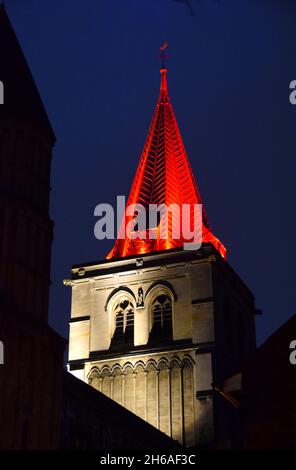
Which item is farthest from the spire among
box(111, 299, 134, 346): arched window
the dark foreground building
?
box(111, 299, 134, 346): arched window

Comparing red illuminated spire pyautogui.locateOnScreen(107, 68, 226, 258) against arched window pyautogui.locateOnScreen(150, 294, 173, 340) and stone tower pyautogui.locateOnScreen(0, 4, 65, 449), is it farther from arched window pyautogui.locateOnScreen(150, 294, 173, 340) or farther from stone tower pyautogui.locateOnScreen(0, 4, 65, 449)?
stone tower pyautogui.locateOnScreen(0, 4, 65, 449)

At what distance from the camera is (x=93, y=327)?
48.3 metres

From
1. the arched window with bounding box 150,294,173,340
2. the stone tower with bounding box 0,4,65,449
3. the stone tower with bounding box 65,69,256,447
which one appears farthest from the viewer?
the arched window with bounding box 150,294,173,340

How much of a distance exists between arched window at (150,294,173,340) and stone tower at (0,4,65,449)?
971 inches

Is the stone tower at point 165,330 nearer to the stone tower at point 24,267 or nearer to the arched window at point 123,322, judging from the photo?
the arched window at point 123,322

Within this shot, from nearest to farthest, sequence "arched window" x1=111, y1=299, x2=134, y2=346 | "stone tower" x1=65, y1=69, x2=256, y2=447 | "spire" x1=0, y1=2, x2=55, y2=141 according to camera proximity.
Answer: "spire" x1=0, y1=2, x2=55, y2=141, "stone tower" x1=65, y1=69, x2=256, y2=447, "arched window" x1=111, y1=299, x2=134, y2=346

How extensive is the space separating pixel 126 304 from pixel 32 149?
26.2m

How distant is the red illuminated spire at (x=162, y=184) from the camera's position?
51156 mm

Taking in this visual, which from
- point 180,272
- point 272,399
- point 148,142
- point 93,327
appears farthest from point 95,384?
point 272,399

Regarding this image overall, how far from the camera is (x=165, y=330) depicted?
47.2 meters

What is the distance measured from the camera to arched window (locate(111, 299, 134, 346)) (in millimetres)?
47666

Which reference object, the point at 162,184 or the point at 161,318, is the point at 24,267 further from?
the point at 162,184

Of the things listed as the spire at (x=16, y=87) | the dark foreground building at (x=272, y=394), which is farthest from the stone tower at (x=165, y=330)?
the spire at (x=16, y=87)
